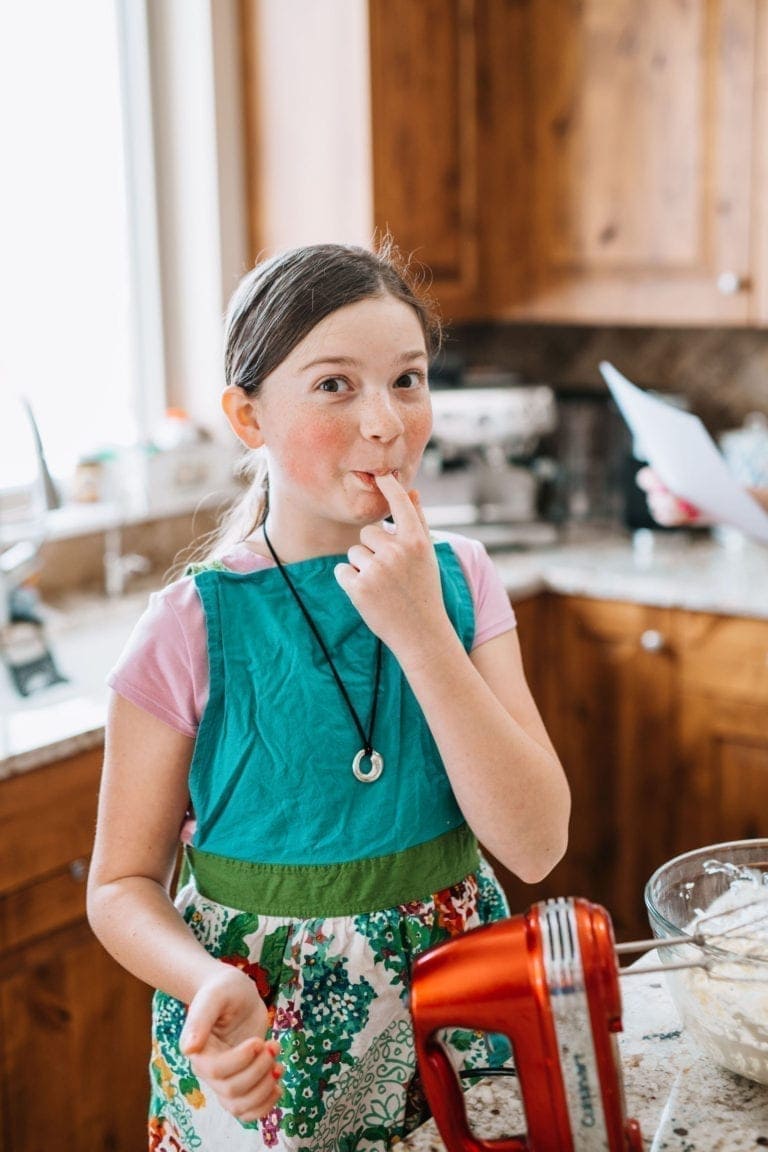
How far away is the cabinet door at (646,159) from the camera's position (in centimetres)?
261

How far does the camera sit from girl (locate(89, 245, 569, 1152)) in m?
0.95

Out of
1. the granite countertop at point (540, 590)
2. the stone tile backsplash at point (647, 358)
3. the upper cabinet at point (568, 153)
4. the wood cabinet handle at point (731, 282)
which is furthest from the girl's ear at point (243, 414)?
the stone tile backsplash at point (647, 358)

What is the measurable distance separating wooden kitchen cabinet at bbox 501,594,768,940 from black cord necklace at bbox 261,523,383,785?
4.93 ft

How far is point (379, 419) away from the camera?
3.13 feet

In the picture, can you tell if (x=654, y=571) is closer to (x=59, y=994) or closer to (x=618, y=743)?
(x=618, y=743)

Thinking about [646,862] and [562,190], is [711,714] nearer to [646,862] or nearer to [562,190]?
[646,862]

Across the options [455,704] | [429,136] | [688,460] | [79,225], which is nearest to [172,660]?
[455,704]

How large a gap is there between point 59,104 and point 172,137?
0.92 ft

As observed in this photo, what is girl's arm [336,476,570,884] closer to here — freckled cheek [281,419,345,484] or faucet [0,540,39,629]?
freckled cheek [281,419,345,484]

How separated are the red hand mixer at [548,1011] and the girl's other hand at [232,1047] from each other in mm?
92

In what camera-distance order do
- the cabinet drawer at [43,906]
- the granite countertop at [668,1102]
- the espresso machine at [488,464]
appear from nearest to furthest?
1. the granite countertop at [668,1102]
2. the cabinet drawer at [43,906]
3. the espresso machine at [488,464]

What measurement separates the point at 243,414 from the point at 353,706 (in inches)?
9.5

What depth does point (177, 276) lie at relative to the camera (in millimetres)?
2873

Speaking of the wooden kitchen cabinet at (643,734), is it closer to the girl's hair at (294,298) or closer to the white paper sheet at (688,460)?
the white paper sheet at (688,460)
